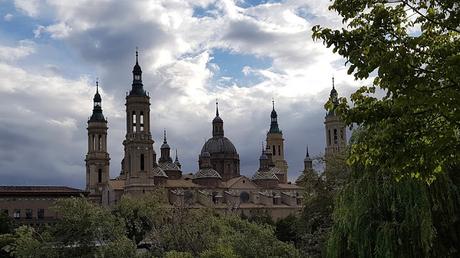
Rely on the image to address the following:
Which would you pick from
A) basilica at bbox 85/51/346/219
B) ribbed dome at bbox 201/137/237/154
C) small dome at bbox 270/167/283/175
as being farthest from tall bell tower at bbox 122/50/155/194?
small dome at bbox 270/167/283/175

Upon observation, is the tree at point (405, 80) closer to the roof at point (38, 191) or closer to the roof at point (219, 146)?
the roof at point (38, 191)

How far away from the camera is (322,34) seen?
34.7 feet

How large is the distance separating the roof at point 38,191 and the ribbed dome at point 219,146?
23420mm

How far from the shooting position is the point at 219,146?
108188 mm

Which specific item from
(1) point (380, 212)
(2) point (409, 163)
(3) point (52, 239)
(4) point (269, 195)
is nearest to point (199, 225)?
(3) point (52, 239)

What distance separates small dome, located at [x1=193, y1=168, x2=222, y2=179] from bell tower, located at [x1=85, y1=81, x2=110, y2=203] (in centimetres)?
1420

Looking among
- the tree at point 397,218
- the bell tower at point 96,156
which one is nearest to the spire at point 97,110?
the bell tower at point 96,156

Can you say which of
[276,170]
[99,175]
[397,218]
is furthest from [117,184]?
[397,218]

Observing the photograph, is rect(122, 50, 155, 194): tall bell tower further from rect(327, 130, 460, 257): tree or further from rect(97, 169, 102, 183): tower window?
rect(327, 130, 460, 257): tree

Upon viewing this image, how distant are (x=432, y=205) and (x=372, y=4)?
8.58m

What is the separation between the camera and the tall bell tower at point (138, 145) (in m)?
91.2

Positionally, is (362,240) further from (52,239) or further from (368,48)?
(52,239)

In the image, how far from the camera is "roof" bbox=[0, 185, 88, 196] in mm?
88250

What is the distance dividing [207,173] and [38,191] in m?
24.9
